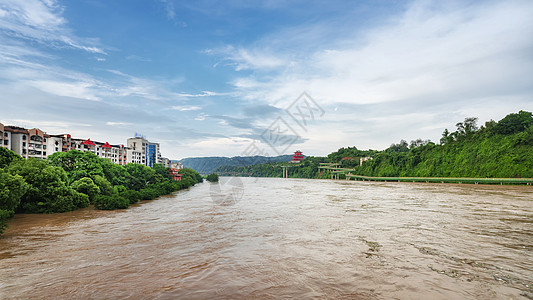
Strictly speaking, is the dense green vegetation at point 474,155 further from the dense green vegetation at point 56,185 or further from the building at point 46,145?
the building at point 46,145

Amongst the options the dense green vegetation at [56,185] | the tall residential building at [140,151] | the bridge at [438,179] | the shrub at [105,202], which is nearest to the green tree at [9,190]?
the dense green vegetation at [56,185]

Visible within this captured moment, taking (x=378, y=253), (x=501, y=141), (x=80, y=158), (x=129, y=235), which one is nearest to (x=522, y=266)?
(x=378, y=253)

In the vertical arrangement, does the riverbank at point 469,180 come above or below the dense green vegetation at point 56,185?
below

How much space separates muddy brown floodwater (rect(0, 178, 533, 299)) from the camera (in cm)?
529

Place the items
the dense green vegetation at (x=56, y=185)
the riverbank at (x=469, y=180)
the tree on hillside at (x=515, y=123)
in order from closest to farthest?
the dense green vegetation at (x=56, y=185) < the riverbank at (x=469, y=180) < the tree on hillside at (x=515, y=123)

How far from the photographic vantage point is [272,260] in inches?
285

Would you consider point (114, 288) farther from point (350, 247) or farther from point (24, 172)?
point (24, 172)

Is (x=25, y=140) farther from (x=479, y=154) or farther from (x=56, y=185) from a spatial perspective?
(x=479, y=154)

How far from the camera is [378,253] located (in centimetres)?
773

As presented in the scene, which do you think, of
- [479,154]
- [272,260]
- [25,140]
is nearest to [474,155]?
[479,154]

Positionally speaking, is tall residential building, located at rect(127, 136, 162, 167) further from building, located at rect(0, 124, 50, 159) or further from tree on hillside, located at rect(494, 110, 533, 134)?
tree on hillside, located at rect(494, 110, 533, 134)

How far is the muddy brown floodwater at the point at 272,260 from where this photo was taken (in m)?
5.29

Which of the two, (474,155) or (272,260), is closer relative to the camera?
(272,260)

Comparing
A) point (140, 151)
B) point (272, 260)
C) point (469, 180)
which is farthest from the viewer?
point (140, 151)
